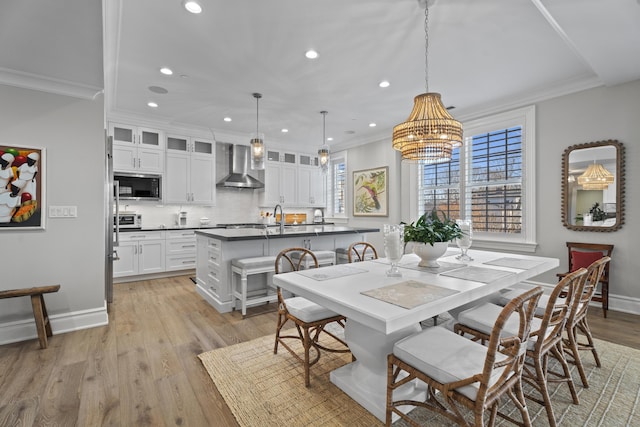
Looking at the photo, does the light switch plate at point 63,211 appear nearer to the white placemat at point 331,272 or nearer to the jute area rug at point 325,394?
the jute area rug at point 325,394

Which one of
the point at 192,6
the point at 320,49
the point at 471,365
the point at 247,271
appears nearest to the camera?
the point at 471,365

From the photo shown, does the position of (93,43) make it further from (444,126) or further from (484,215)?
(484,215)

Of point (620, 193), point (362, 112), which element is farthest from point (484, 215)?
point (362, 112)

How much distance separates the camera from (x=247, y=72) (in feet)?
11.5

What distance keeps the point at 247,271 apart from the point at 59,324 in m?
1.76

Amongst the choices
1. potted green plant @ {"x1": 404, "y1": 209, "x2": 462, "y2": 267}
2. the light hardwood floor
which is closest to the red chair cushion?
the light hardwood floor

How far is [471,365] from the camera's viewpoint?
1.31 meters

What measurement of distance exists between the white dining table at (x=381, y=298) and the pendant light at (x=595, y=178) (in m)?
2.09

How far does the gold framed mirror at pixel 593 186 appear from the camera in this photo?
11.1 feet

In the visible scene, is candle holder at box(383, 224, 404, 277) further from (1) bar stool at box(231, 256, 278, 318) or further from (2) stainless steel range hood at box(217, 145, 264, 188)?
(2) stainless steel range hood at box(217, 145, 264, 188)

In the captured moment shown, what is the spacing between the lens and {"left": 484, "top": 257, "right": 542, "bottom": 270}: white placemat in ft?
7.22

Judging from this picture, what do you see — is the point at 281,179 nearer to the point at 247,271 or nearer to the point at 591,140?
the point at 247,271

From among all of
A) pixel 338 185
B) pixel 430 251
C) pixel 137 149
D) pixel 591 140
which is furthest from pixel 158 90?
pixel 591 140

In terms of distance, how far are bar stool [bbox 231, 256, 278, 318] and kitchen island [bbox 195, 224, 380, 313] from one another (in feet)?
0.22
